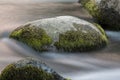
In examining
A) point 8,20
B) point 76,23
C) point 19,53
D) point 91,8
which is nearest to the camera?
point 19,53

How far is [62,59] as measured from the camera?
7.15 metres

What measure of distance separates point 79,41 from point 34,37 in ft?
3.21

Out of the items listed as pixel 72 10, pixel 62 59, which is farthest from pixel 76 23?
pixel 72 10

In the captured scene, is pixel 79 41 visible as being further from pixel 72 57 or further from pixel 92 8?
pixel 92 8

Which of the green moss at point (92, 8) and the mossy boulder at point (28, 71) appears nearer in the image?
the mossy boulder at point (28, 71)

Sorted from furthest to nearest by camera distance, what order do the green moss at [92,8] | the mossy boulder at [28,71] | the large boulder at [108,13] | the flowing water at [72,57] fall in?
the green moss at [92,8], the large boulder at [108,13], the flowing water at [72,57], the mossy boulder at [28,71]

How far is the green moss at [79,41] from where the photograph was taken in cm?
746

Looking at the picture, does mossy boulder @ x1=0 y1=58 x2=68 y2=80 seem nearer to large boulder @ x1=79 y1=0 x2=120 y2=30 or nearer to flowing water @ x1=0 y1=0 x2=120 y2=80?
flowing water @ x1=0 y1=0 x2=120 y2=80

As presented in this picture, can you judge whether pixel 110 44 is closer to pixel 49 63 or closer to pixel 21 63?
pixel 49 63

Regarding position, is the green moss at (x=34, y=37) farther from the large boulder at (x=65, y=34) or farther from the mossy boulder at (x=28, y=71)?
the mossy boulder at (x=28, y=71)

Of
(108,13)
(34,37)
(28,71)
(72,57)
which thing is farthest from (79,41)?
(28,71)


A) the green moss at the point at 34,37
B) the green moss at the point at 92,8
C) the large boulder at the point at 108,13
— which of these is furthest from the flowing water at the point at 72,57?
the green moss at the point at 92,8

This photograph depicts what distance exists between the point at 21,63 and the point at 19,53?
2.29 m

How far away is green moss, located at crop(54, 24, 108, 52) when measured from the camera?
7.46 metres
